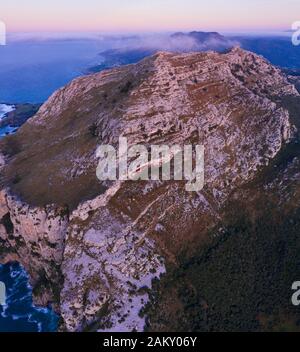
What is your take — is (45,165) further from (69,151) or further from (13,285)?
(13,285)

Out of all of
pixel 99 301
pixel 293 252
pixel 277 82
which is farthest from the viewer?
pixel 277 82

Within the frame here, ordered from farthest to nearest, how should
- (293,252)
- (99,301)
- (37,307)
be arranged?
(37,307), (293,252), (99,301)

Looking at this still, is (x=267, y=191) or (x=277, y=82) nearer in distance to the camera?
(x=267, y=191)

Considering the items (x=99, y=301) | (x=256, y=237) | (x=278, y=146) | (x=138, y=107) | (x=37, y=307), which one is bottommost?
(x=37, y=307)

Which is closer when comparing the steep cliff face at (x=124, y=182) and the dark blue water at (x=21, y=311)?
the steep cliff face at (x=124, y=182)

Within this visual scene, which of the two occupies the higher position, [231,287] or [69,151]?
[69,151]

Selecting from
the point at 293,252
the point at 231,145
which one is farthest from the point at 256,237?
the point at 231,145
